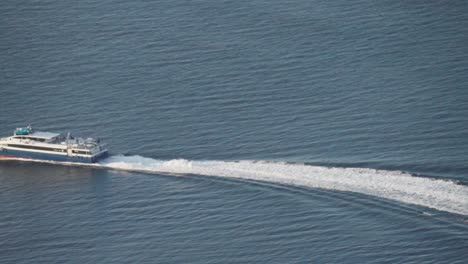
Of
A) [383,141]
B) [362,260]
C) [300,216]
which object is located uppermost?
[383,141]

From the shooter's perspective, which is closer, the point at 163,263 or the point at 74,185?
the point at 163,263

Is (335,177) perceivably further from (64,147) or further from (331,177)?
(64,147)

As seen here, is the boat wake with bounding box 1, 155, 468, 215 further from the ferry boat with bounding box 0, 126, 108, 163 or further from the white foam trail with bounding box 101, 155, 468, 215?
the ferry boat with bounding box 0, 126, 108, 163

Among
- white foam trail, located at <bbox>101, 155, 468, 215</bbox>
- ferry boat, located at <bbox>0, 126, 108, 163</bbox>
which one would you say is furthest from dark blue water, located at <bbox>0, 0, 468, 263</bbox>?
ferry boat, located at <bbox>0, 126, 108, 163</bbox>

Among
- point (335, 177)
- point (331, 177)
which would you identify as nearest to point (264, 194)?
point (331, 177)

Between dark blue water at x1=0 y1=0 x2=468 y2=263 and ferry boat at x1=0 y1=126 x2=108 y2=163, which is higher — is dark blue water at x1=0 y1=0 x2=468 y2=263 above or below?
below

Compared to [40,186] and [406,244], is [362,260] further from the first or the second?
[40,186]

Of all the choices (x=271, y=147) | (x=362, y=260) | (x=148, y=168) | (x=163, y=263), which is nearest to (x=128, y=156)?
(x=148, y=168)

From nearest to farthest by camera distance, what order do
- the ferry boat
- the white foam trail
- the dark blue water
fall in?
the dark blue water
the white foam trail
the ferry boat

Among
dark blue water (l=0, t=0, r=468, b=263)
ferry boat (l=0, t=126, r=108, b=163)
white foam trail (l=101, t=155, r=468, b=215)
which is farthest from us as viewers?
ferry boat (l=0, t=126, r=108, b=163)
